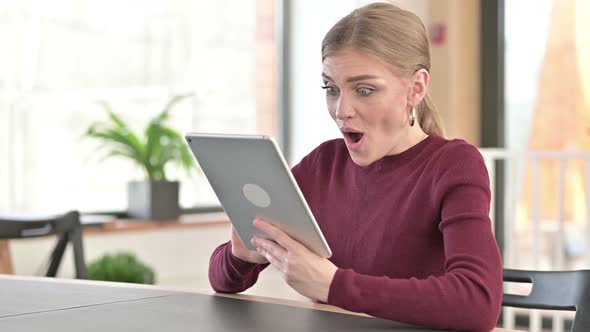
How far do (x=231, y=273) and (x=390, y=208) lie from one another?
1.06 ft

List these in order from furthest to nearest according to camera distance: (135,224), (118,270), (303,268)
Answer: (135,224) < (118,270) < (303,268)

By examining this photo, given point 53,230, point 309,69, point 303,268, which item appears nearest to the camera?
point 303,268

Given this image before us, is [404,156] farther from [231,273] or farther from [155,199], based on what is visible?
[155,199]

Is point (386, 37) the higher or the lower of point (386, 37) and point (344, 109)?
the higher

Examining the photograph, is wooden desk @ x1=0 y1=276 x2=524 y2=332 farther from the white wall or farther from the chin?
the white wall

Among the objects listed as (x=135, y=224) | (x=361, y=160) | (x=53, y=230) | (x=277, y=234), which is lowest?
(x=135, y=224)

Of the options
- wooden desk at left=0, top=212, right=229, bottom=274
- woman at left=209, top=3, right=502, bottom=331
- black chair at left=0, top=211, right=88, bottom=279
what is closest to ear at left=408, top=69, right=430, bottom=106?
woman at left=209, top=3, right=502, bottom=331

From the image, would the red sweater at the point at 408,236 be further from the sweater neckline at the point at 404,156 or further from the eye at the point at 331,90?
the eye at the point at 331,90

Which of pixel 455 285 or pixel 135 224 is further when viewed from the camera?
pixel 135 224

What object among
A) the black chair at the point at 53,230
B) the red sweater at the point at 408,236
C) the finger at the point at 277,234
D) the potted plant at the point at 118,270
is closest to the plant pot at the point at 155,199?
the potted plant at the point at 118,270

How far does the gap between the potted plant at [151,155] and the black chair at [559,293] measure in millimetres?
2342

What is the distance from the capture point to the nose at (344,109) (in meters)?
1.65

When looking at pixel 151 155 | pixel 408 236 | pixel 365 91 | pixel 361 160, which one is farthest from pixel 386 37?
pixel 151 155

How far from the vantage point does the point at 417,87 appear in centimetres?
175
